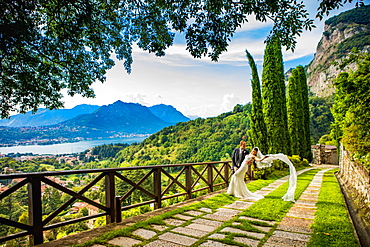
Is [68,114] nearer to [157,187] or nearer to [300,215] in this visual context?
[157,187]

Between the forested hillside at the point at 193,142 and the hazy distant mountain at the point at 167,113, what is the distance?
246 feet

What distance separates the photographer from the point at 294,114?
20.9m

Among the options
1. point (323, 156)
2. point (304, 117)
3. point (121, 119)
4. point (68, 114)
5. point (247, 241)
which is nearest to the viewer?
point (247, 241)

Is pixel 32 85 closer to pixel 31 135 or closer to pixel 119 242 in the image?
pixel 119 242

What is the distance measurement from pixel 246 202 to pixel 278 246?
3.09 meters

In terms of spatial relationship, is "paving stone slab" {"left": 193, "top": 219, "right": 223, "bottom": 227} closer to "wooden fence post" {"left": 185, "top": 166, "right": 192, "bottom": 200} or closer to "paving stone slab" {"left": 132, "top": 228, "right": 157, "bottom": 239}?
"paving stone slab" {"left": 132, "top": 228, "right": 157, "bottom": 239}

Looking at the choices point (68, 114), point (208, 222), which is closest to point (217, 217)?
point (208, 222)

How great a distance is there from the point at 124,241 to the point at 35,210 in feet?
4.50

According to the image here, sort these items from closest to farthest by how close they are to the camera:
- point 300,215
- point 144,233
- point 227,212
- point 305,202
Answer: point 144,233 → point 300,215 → point 227,212 → point 305,202

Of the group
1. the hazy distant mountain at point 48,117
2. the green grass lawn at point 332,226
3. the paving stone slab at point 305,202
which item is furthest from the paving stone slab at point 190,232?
the hazy distant mountain at point 48,117

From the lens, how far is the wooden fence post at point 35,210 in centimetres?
355

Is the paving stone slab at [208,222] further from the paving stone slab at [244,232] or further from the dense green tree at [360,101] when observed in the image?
the dense green tree at [360,101]

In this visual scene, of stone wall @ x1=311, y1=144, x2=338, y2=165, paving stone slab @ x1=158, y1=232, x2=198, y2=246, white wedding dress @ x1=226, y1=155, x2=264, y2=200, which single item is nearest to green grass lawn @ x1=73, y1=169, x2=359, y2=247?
paving stone slab @ x1=158, y1=232, x2=198, y2=246

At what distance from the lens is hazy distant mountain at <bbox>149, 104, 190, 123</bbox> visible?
124012 mm
